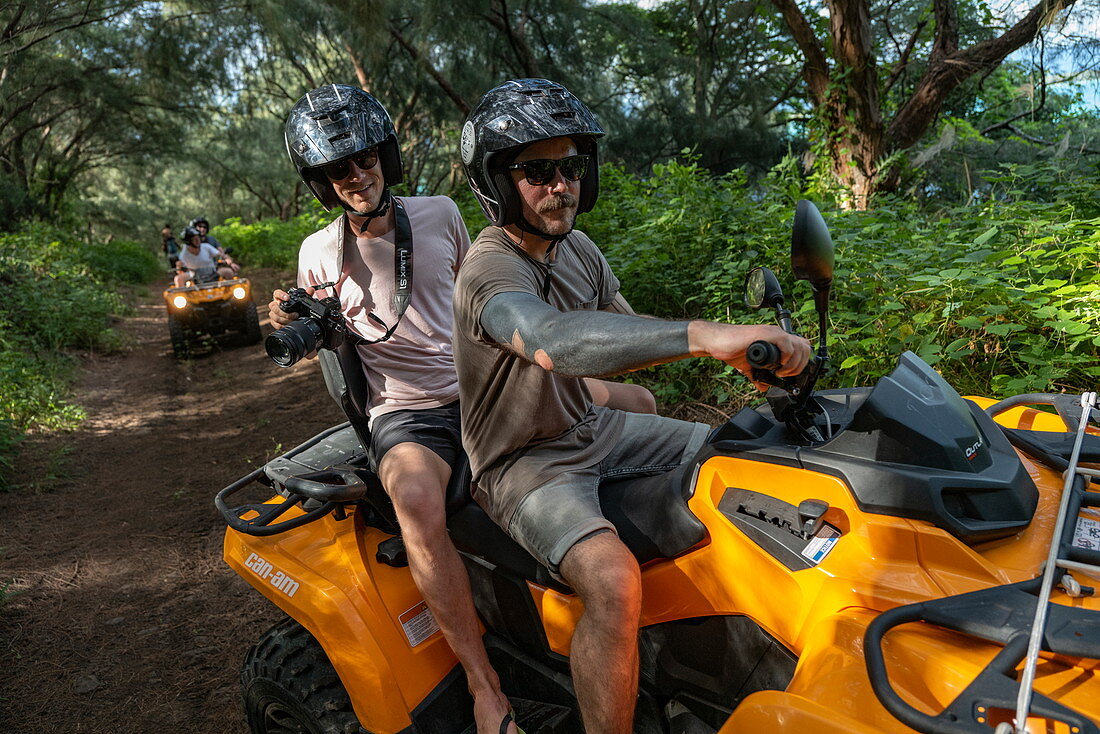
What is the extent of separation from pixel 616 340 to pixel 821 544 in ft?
1.87

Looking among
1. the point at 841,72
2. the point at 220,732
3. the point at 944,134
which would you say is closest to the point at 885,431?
the point at 220,732

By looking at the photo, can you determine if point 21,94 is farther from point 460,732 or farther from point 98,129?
point 460,732

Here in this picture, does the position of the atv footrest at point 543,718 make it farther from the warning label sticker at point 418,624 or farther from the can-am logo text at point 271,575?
the can-am logo text at point 271,575

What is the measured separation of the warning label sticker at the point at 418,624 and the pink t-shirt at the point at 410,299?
77 centimetres

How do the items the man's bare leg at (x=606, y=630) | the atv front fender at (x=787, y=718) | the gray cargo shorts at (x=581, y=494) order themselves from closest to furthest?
the atv front fender at (x=787, y=718)
the man's bare leg at (x=606, y=630)
the gray cargo shorts at (x=581, y=494)

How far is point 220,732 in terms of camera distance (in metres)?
2.96

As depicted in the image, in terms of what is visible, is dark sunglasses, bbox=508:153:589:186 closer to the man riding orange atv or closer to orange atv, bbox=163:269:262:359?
the man riding orange atv

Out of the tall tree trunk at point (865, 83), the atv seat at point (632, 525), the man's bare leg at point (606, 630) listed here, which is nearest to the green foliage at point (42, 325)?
the atv seat at point (632, 525)

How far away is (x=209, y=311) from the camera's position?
10.4 meters

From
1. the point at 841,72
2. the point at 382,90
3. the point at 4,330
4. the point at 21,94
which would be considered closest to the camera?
the point at 841,72

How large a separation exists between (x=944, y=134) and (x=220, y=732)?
7592 millimetres

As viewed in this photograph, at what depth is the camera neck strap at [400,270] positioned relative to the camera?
2.94 m

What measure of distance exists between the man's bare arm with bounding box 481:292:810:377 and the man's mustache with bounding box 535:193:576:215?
0.44m

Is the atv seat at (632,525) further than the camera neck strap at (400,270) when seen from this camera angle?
No
